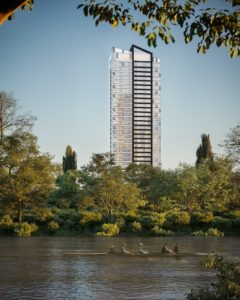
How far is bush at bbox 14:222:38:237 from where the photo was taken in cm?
4603

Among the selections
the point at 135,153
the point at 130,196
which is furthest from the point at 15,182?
the point at 135,153

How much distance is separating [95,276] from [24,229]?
1081 inches

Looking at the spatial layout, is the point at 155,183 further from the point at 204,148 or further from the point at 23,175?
the point at 204,148

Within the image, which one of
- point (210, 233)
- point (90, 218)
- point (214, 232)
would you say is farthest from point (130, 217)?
point (214, 232)

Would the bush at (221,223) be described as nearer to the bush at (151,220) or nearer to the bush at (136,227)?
the bush at (151,220)

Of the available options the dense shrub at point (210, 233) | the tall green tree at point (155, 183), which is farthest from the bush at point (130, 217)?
the tall green tree at point (155, 183)

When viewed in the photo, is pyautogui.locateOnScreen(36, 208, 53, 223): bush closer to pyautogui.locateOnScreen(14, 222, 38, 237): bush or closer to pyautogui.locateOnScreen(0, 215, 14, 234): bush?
pyautogui.locateOnScreen(14, 222, 38, 237): bush

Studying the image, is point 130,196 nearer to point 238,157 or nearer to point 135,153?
point 238,157

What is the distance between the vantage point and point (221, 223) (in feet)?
162

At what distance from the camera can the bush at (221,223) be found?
4897cm

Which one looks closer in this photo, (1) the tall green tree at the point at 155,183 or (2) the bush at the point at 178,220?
(2) the bush at the point at 178,220

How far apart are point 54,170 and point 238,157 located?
1690 centimetres

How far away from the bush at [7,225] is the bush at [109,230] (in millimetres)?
7672

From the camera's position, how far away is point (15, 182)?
156ft
